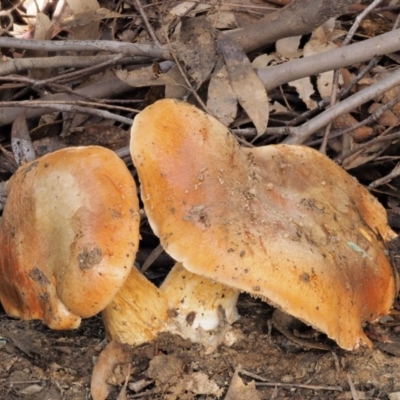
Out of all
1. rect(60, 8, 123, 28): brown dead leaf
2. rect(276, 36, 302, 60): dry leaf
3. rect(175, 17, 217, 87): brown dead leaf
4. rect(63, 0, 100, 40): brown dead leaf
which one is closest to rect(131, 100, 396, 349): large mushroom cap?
rect(175, 17, 217, 87): brown dead leaf

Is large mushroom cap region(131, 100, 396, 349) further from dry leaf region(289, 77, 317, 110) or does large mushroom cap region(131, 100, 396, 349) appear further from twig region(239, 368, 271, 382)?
dry leaf region(289, 77, 317, 110)

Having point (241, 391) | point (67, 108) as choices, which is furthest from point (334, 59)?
point (241, 391)

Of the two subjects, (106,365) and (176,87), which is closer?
(106,365)

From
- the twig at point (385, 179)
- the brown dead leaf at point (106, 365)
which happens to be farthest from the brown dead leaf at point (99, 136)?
the twig at point (385, 179)

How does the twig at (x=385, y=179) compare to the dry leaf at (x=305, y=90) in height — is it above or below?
below

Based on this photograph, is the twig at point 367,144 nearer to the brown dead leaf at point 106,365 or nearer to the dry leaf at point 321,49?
the dry leaf at point 321,49

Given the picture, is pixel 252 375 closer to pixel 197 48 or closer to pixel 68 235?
pixel 68 235

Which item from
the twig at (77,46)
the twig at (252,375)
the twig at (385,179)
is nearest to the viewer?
the twig at (252,375)
